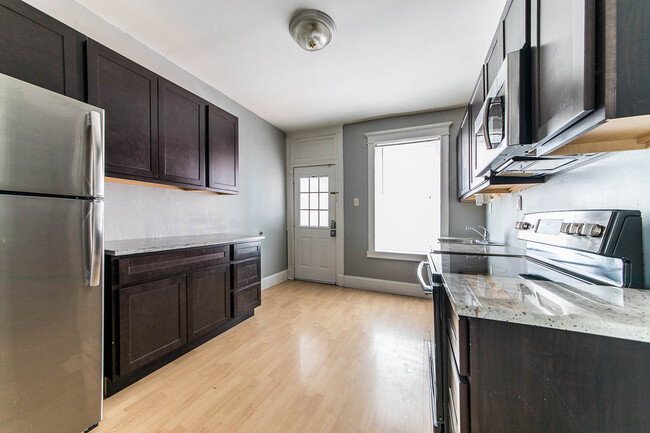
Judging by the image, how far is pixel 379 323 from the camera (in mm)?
2646

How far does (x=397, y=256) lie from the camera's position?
3.67m

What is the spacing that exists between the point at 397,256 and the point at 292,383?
2.45m

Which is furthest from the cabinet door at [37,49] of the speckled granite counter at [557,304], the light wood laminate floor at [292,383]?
the speckled granite counter at [557,304]

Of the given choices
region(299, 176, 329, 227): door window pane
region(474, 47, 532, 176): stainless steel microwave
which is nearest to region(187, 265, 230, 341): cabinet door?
region(299, 176, 329, 227): door window pane

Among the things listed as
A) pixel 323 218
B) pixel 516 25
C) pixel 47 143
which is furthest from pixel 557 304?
pixel 323 218

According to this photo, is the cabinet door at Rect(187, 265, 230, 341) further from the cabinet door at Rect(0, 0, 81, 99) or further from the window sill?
the window sill

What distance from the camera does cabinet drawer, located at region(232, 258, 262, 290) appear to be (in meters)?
2.53

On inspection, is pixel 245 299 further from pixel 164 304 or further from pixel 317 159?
pixel 317 159

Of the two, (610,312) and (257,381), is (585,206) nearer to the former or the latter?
(610,312)

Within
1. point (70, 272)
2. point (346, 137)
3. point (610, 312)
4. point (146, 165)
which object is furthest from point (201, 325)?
point (346, 137)

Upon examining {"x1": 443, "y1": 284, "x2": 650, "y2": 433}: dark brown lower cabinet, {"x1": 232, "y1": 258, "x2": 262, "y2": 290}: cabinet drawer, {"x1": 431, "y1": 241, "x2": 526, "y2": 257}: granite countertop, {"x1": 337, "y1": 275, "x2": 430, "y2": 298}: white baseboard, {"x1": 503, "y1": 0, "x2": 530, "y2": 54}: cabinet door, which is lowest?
{"x1": 337, "y1": 275, "x2": 430, "y2": 298}: white baseboard

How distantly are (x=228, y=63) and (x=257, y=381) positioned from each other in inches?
115

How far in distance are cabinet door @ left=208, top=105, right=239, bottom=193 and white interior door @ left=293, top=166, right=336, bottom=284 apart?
1.59 metres

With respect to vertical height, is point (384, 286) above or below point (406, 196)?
below
